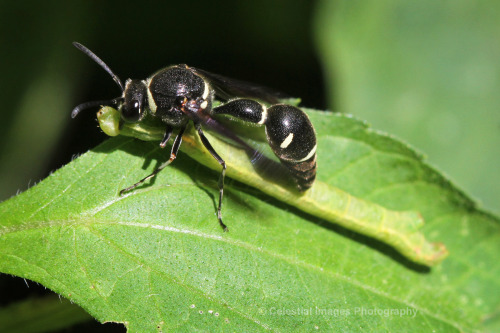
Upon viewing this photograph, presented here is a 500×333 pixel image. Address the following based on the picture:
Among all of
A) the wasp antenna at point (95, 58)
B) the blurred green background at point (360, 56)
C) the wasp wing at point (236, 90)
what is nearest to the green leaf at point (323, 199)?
the wasp antenna at point (95, 58)

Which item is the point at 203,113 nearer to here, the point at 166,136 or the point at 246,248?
the point at 166,136

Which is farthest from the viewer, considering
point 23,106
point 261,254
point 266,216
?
point 23,106

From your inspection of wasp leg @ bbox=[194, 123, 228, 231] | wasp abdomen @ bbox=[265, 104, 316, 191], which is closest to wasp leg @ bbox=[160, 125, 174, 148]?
wasp leg @ bbox=[194, 123, 228, 231]

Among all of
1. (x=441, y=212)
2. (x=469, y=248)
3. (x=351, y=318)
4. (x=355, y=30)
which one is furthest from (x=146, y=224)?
(x=355, y=30)

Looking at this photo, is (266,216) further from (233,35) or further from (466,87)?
(466,87)

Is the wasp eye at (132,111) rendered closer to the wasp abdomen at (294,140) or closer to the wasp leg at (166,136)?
the wasp leg at (166,136)

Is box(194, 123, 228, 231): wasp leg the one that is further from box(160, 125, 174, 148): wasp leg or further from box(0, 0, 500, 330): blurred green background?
box(0, 0, 500, 330): blurred green background

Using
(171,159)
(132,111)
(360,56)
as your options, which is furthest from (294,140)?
(360,56)
